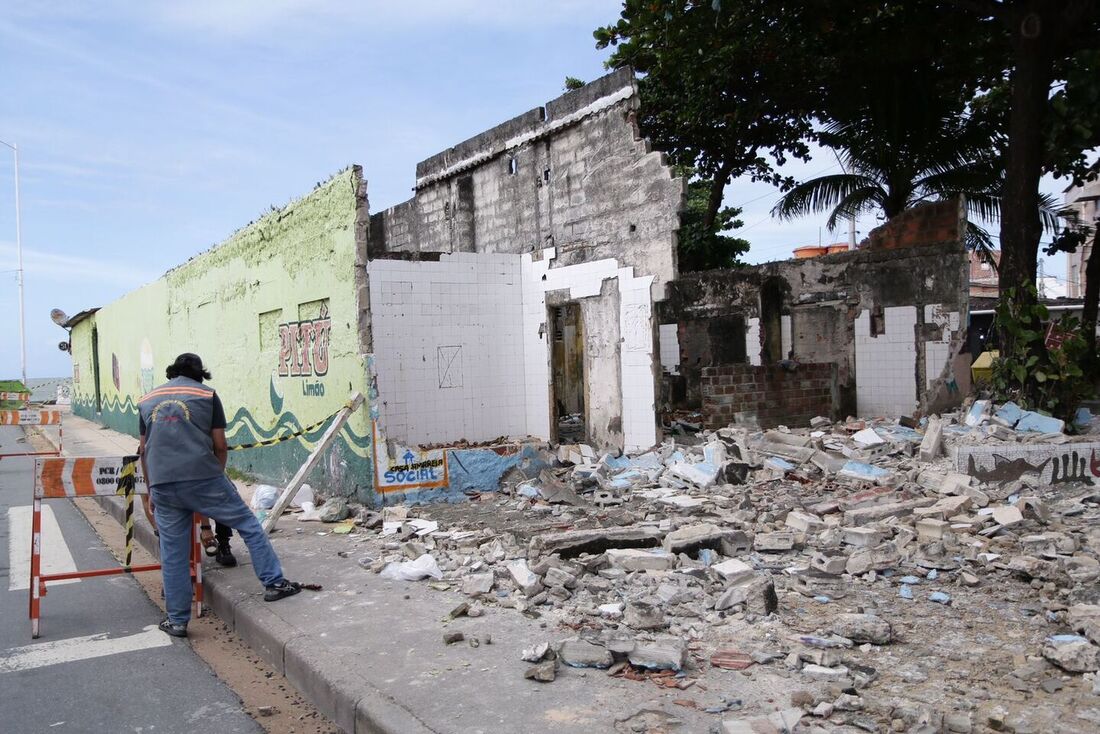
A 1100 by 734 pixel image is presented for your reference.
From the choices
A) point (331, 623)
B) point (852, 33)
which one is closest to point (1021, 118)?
point (852, 33)

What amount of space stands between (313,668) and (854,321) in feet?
38.8

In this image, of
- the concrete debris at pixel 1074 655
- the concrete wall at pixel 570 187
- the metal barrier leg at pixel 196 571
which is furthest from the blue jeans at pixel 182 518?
the concrete wall at pixel 570 187

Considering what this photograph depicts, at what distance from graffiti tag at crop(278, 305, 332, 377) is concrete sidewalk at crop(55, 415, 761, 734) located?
3712 mm

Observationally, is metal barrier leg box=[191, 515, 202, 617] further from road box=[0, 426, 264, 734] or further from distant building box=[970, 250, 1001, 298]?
distant building box=[970, 250, 1001, 298]

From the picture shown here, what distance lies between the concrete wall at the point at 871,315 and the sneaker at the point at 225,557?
764 centimetres

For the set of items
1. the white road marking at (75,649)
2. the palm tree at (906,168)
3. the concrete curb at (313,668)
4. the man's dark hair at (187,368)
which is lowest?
the white road marking at (75,649)

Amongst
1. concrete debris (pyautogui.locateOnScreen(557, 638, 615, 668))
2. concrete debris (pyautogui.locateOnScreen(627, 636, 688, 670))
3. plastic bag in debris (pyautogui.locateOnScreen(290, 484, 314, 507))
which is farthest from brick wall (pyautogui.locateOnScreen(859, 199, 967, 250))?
concrete debris (pyautogui.locateOnScreen(557, 638, 615, 668))

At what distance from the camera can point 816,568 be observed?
564 cm

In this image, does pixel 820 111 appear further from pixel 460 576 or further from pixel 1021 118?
pixel 460 576

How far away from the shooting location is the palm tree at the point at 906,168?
50.2 feet

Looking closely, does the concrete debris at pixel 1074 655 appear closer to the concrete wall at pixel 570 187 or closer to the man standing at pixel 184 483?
the man standing at pixel 184 483

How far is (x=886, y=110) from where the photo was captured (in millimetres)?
15094

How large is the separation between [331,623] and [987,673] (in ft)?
12.1

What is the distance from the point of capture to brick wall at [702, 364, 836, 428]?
448 inches
